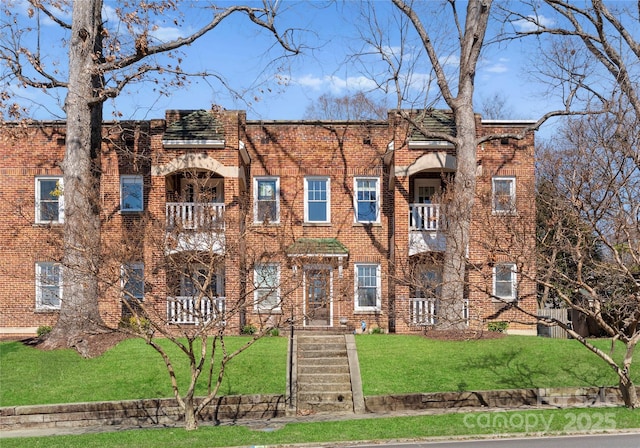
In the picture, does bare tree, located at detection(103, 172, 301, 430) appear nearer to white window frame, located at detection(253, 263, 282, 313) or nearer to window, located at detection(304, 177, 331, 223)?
white window frame, located at detection(253, 263, 282, 313)

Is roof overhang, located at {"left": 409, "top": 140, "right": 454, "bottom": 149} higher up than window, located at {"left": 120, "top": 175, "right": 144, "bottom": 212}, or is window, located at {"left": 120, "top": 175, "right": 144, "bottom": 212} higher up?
roof overhang, located at {"left": 409, "top": 140, "right": 454, "bottom": 149}

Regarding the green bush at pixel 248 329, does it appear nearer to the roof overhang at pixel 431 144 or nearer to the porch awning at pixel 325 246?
the porch awning at pixel 325 246

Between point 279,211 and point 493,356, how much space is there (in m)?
9.93

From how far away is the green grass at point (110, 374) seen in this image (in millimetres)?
15719

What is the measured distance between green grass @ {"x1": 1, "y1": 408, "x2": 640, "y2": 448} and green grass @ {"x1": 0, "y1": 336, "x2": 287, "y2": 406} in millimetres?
2393

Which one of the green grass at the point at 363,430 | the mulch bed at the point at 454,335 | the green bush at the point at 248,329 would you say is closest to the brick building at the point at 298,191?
the green bush at the point at 248,329

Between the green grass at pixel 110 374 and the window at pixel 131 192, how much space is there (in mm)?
6877

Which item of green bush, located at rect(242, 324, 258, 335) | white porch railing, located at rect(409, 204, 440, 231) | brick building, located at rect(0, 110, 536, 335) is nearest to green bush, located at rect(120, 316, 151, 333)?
brick building, located at rect(0, 110, 536, 335)

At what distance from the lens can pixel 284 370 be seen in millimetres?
17234

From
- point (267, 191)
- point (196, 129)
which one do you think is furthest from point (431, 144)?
point (196, 129)

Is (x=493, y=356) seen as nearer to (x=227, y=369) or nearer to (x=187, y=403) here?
(x=227, y=369)

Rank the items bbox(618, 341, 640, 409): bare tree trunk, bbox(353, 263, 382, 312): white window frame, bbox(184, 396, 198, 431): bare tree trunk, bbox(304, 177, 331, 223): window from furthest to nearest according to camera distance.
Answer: bbox(304, 177, 331, 223): window < bbox(353, 263, 382, 312): white window frame < bbox(618, 341, 640, 409): bare tree trunk < bbox(184, 396, 198, 431): bare tree trunk

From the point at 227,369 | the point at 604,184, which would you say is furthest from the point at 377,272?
the point at 604,184

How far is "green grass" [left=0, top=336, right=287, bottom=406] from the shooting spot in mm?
15719
